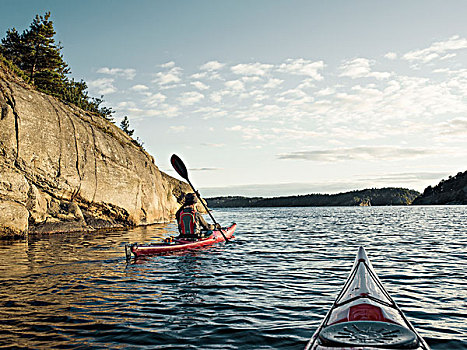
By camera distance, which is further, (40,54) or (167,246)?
(40,54)

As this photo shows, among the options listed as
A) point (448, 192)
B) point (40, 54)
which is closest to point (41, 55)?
point (40, 54)

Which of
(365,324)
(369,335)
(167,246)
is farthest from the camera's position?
(167,246)

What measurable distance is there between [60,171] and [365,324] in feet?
66.2

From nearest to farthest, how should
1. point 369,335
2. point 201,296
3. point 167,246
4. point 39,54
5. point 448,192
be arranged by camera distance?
point 369,335 < point 201,296 < point 167,246 < point 39,54 < point 448,192

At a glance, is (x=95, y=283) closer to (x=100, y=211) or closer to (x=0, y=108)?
(x=0, y=108)

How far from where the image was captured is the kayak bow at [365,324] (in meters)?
3.80

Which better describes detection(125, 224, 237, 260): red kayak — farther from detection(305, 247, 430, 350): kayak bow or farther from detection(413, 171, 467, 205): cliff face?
detection(413, 171, 467, 205): cliff face

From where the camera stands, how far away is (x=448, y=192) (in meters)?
118

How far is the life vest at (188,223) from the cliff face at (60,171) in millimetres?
8243

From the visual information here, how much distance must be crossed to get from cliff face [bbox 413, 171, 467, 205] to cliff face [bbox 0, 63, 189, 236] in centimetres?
10551

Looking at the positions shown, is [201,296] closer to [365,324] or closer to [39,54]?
[365,324]

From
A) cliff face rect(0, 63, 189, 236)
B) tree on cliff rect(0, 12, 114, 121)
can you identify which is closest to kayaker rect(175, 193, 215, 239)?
cliff face rect(0, 63, 189, 236)

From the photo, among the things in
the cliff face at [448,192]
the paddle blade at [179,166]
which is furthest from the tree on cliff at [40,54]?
the cliff face at [448,192]

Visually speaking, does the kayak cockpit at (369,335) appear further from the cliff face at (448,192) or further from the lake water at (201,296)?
the cliff face at (448,192)
